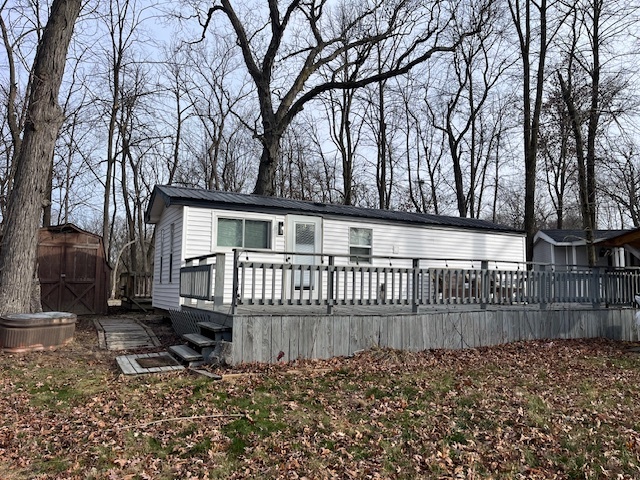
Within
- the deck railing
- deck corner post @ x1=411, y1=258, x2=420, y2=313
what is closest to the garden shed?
the deck railing

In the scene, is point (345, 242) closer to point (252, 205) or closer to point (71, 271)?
point (252, 205)

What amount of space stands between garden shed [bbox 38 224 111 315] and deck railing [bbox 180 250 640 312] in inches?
218

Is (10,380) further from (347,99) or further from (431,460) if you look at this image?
(347,99)

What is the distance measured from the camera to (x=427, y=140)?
97.0 ft

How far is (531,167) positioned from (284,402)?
1404 cm

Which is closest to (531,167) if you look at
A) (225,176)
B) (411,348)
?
(411,348)

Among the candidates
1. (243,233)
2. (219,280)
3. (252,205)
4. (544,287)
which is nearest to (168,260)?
(243,233)

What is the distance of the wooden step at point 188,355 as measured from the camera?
6.25 metres

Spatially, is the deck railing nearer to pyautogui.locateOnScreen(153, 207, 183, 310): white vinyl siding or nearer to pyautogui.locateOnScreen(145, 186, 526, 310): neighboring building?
pyautogui.locateOnScreen(145, 186, 526, 310): neighboring building

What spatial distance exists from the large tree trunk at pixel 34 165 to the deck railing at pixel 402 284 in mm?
2848

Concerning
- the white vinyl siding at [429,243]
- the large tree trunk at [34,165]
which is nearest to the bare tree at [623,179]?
the white vinyl siding at [429,243]

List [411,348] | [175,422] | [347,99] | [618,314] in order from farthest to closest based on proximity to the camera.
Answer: [347,99] → [618,314] → [411,348] → [175,422]

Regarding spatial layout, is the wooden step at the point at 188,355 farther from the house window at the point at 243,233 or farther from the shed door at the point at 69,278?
the shed door at the point at 69,278

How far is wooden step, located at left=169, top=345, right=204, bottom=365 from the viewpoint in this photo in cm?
625
